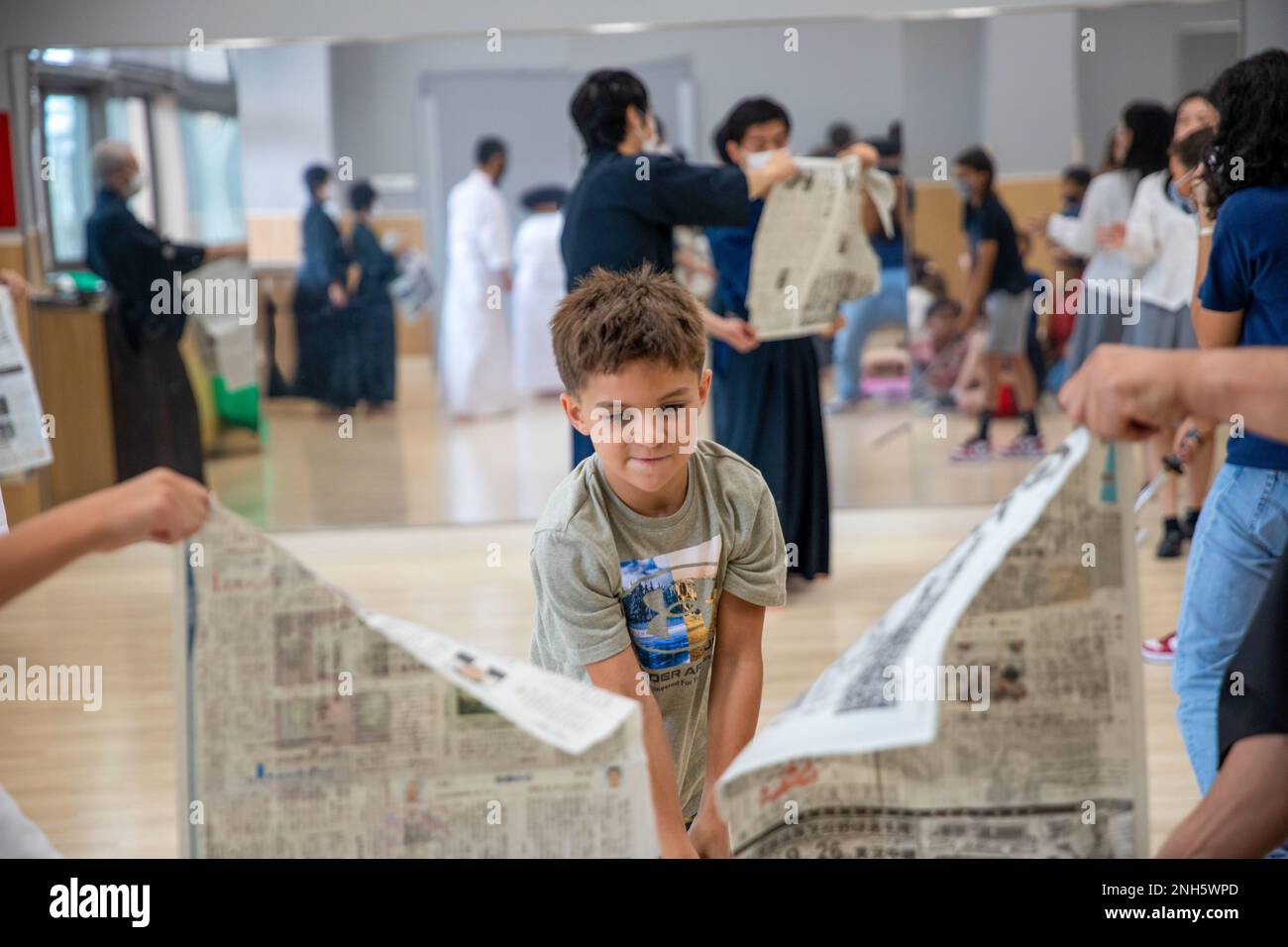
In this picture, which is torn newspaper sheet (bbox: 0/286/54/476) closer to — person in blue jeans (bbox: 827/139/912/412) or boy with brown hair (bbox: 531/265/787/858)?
boy with brown hair (bbox: 531/265/787/858)

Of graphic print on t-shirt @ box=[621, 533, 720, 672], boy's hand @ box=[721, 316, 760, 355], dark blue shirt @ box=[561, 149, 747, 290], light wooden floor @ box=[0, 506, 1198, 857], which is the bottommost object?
light wooden floor @ box=[0, 506, 1198, 857]

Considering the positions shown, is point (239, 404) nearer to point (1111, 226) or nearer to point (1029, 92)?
point (1029, 92)

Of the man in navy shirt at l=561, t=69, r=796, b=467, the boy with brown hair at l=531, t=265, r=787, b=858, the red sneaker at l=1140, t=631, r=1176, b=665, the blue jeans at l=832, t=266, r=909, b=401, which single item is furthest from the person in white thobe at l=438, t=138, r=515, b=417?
the boy with brown hair at l=531, t=265, r=787, b=858

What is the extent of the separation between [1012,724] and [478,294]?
4.36m

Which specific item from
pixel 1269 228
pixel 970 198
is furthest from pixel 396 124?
pixel 1269 228

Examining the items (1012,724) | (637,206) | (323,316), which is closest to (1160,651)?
(637,206)

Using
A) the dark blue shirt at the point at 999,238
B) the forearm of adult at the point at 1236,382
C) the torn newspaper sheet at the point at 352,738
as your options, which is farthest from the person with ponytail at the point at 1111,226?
the torn newspaper sheet at the point at 352,738

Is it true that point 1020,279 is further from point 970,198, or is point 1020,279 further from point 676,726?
point 676,726

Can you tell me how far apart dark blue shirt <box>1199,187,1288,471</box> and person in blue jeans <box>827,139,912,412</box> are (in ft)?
10.9

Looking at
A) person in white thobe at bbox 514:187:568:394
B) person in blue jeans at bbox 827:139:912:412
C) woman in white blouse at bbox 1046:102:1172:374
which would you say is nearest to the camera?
woman in white blouse at bbox 1046:102:1172:374

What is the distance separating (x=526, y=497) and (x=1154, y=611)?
242 centimetres

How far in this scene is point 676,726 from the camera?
1.47 metres

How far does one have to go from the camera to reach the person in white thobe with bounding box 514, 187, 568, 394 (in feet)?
16.6

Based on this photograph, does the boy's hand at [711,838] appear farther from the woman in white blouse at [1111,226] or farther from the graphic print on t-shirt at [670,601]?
the woman in white blouse at [1111,226]
